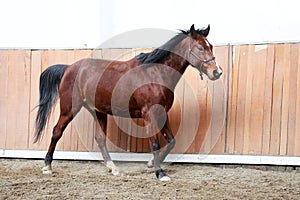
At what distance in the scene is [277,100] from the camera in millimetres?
3430

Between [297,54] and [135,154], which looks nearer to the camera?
[297,54]

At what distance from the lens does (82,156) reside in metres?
3.94

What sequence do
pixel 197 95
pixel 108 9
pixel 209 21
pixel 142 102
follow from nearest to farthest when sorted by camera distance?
pixel 142 102 < pixel 197 95 < pixel 209 21 < pixel 108 9

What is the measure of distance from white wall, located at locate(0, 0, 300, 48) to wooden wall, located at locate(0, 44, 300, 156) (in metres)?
0.29

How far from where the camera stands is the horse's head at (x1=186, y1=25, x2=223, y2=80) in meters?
3.03

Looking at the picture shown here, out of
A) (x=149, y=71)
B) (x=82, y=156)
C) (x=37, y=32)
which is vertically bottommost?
(x=82, y=156)

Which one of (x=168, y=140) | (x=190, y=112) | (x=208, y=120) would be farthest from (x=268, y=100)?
(x=168, y=140)

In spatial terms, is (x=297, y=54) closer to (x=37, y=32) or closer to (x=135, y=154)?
(x=135, y=154)

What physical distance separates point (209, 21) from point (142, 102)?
132 cm

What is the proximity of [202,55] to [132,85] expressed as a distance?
2.28 feet

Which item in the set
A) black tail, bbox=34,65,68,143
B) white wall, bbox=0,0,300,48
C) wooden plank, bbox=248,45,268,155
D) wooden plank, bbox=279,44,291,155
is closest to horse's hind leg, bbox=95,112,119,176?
black tail, bbox=34,65,68,143

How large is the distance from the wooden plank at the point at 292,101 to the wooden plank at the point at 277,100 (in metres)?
0.09

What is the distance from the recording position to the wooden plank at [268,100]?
345 centimetres

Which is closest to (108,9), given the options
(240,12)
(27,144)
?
(240,12)
